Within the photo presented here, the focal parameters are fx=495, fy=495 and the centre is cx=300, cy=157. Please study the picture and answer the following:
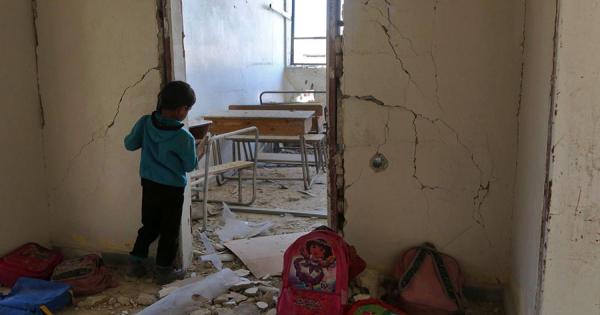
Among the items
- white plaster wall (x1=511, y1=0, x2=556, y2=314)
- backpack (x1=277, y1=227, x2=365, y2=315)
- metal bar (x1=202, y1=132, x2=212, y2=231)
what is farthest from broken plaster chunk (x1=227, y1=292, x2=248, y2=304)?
white plaster wall (x1=511, y1=0, x2=556, y2=314)

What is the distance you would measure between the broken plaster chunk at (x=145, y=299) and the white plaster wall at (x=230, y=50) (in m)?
2.76

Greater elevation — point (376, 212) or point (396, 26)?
point (396, 26)

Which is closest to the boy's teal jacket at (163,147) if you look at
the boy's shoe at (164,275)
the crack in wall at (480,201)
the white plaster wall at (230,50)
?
the boy's shoe at (164,275)

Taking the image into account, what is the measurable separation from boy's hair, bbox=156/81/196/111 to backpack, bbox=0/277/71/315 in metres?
1.01

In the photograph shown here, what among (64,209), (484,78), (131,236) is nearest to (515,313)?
(484,78)

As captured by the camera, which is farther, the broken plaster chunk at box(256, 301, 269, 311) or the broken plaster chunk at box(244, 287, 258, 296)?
the broken plaster chunk at box(244, 287, 258, 296)

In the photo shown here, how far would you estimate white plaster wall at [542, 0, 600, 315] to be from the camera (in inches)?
52.8

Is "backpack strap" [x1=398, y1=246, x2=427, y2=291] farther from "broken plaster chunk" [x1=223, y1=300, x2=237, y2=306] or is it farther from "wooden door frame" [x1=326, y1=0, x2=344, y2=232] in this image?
"broken plaster chunk" [x1=223, y1=300, x2=237, y2=306]

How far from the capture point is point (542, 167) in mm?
1541

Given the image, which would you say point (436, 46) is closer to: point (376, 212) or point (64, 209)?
point (376, 212)

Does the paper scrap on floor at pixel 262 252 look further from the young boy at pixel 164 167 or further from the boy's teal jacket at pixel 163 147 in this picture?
the boy's teal jacket at pixel 163 147

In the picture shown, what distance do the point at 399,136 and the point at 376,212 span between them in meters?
0.39

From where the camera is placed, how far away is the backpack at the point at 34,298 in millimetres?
2178

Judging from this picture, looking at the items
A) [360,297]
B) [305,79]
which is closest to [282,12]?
[305,79]
